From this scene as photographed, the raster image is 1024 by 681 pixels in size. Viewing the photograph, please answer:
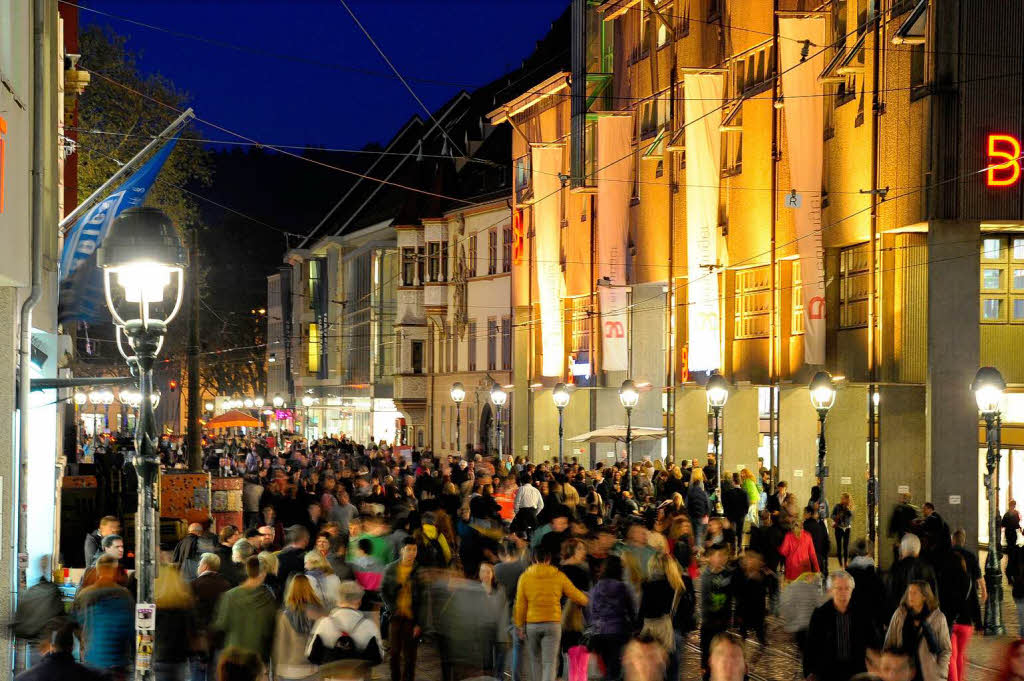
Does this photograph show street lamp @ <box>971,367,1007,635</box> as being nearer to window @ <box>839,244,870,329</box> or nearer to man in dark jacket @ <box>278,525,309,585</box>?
window @ <box>839,244,870,329</box>

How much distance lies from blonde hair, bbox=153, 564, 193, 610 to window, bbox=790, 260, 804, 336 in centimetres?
2275

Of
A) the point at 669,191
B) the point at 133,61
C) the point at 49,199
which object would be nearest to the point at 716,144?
the point at 669,191

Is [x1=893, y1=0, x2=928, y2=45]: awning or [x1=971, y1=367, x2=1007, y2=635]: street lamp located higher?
[x1=893, y1=0, x2=928, y2=45]: awning

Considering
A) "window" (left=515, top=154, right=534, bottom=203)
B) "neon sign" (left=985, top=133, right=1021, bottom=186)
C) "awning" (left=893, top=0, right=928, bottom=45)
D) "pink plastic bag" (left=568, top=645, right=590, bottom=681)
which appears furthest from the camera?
"window" (left=515, top=154, right=534, bottom=203)

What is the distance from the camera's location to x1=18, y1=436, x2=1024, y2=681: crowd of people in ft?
37.9

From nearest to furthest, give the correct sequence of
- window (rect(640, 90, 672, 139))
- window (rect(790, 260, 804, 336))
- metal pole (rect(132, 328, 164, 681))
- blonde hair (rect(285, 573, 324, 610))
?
1. metal pole (rect(132, 328, 164, 681))
2. blonde hair (rect(285, 573, 324, 610))
3. window (rect(790, 260, 804, 336))
4. window (rect(640, 90, 672, 139))

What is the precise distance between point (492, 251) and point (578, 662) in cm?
4934

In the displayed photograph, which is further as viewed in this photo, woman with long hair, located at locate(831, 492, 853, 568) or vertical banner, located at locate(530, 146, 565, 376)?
vertical banner, located at locate(530, 146, 565, 376)

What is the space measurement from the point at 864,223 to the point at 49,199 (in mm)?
16474

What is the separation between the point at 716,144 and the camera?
123 feet

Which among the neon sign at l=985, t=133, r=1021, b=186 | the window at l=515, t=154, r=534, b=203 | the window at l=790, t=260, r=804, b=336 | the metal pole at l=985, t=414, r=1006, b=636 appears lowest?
the metal pole at l=985, t=414, r=1006, b=636

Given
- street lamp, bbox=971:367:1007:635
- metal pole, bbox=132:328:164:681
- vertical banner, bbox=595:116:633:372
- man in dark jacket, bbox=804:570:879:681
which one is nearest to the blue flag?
metal pole, bbox=132:328:164:681

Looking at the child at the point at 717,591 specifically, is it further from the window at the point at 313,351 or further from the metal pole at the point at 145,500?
the window at the point at 313,351

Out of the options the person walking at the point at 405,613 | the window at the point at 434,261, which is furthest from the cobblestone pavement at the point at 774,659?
the window at the point at 434,261
